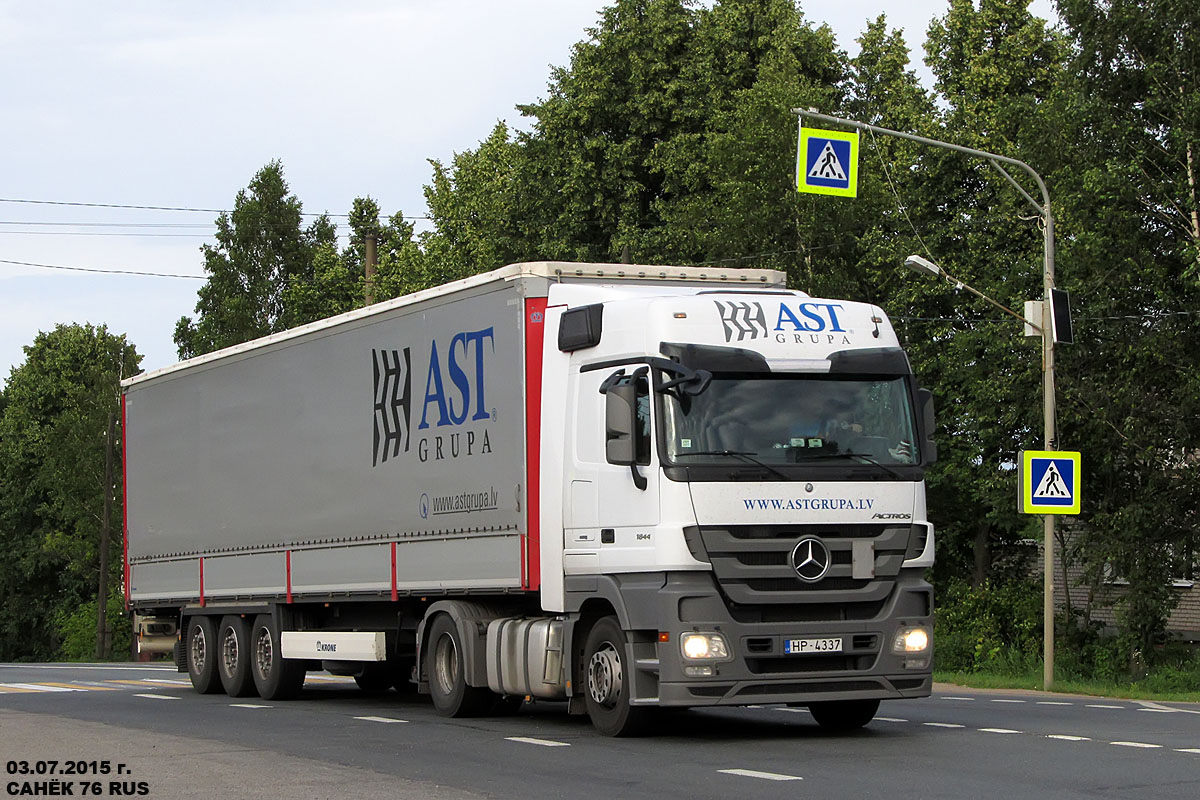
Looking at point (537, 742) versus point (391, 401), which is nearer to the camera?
point (537, 742)

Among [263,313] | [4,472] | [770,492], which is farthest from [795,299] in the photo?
[4,472]

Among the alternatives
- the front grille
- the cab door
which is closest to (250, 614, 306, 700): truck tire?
the cab door

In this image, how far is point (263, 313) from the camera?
81.0 metres

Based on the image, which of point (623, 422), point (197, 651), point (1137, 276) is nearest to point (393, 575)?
point (623, 422)

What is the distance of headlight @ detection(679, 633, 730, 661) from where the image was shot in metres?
13.9

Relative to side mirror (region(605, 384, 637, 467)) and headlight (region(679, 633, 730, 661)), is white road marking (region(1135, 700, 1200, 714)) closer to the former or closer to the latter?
headlight (region(679, 633, 730, 661))

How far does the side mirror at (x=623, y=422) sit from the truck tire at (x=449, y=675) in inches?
129

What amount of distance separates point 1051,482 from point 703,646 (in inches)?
453

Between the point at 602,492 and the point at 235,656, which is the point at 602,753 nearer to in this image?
the point at 602,492

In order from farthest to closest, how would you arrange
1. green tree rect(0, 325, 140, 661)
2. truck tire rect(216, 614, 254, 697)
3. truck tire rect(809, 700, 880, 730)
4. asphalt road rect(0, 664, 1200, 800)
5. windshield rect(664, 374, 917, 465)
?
green tree rect(0, 325, 140, 661) < truck tire rect(216, 614, 254, 697) < truck tire rect(809, 700, 880, 730) < windshield rect(664, 374, 917, 465) < asphalt road rect(0, 664, 1200, 800)

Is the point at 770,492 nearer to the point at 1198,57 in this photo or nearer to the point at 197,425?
the point at 197,425

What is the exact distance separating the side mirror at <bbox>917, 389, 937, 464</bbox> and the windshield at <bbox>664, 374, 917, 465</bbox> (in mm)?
107

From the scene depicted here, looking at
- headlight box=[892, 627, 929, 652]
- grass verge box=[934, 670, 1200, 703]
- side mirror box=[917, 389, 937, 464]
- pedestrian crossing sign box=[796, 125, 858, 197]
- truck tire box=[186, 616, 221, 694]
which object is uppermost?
pedestrian crossing sign box=[796, 125, 858, 197]

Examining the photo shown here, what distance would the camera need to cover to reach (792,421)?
1448 cm
